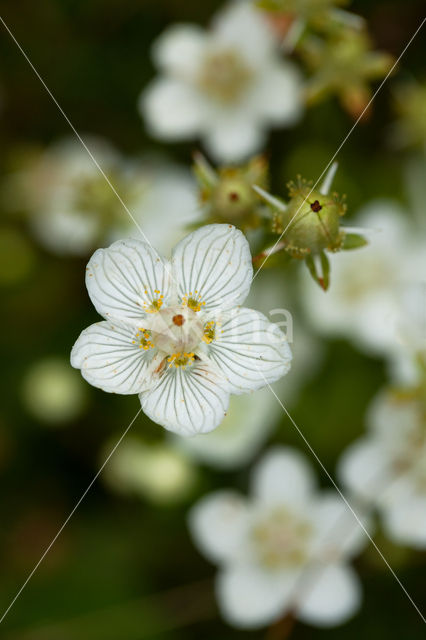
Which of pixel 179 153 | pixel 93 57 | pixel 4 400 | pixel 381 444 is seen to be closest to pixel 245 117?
pixel 179 153

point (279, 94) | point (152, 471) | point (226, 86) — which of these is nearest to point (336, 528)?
point (152, 471)

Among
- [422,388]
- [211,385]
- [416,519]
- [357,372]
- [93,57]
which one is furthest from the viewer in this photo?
[93,57]

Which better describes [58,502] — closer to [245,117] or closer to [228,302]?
[245,117]

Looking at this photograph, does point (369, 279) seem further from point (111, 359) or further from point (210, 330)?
point (111, 359)

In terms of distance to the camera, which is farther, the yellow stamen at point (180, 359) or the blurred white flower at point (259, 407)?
the blurred white flower at point (259, 407)

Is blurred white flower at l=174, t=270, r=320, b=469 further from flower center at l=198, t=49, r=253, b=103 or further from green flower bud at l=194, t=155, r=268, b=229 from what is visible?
green flower bud at l=194, t=155, r=268, b=229

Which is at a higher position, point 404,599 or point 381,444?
point 381,444

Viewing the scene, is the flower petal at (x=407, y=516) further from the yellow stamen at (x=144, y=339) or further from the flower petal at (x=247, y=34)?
the flower petal at (x=247, y=34)

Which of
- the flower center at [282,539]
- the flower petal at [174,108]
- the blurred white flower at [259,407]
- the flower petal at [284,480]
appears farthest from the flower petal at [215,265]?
the flower petal at [174,108]

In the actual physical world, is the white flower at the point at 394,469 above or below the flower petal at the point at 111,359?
below
